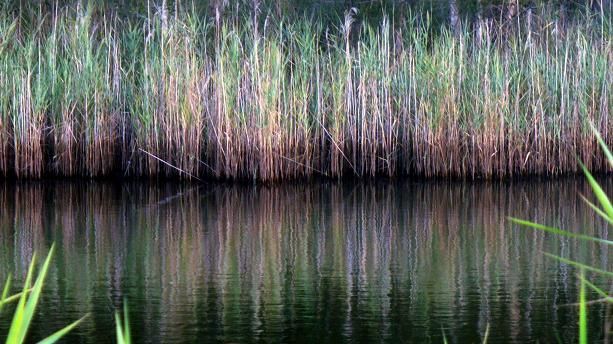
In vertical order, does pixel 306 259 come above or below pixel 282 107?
below

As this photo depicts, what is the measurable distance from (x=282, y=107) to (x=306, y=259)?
10.5 feet

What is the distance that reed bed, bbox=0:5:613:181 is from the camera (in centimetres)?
867

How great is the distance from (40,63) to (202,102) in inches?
56.7

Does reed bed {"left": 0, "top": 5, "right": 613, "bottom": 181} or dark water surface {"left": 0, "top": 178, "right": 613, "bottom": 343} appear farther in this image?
reed bed {"left": 0, "top": 5, "right": 613, "bottom": 181}

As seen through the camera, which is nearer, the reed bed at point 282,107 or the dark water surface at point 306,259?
the dark water surface at point 306,259

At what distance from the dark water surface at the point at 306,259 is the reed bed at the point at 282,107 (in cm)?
28

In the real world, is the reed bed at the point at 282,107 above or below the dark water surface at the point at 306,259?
above

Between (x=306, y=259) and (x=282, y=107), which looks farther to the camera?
(x=282, y=107)

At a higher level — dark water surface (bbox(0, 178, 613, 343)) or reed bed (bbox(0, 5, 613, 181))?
reed bed (bbox(0, 5, 613, 181))

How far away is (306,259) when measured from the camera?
5785 millimetres

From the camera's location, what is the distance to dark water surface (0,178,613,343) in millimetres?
4391

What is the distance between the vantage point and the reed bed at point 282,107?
28.5ft

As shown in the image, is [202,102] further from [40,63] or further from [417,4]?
[417,4]

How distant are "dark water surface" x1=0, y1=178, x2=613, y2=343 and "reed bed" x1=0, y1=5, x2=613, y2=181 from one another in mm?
284
